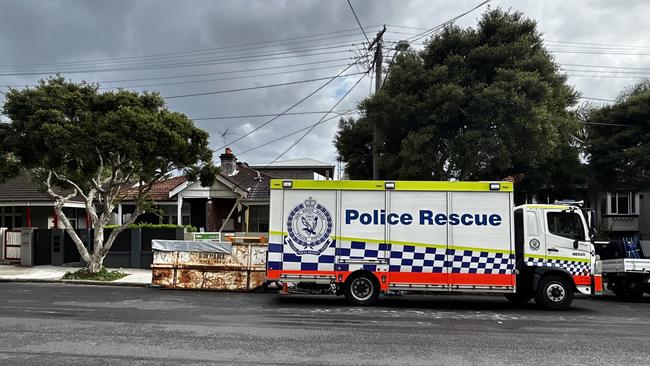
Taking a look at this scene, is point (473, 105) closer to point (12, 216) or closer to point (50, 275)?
point (50, 275)

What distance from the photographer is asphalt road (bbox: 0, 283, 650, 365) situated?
23.7 feet

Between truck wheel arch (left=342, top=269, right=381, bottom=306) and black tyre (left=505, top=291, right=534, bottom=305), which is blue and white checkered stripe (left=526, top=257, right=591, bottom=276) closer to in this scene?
black tyre (left=505, top=291, right=534, bottom=305)

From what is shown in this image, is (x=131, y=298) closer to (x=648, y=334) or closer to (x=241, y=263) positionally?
(x=241, y=263)

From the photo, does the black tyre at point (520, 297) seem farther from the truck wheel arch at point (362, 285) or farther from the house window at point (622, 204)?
the house window at point (622, 204)

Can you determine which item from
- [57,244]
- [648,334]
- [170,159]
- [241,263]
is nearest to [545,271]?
[648,334]

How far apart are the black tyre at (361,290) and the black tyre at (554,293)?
373 cm

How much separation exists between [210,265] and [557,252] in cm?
922

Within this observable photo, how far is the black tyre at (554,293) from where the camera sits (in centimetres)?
1237

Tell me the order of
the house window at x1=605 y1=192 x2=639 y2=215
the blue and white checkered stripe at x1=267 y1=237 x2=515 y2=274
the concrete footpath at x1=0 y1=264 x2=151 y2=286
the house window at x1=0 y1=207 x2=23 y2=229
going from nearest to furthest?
the blue and white checkered stripe at x1=267 y1=237 x2=515 y2=274
the concrete footpath at x1=0 y1=264 x2=151 y2=286
the house window at x1=0 y1=207 x2=23 y2=229
the house window at x1=605 y1=192 x2=639 y2=215

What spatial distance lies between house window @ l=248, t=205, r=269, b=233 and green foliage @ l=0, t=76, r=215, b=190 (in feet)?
34.9

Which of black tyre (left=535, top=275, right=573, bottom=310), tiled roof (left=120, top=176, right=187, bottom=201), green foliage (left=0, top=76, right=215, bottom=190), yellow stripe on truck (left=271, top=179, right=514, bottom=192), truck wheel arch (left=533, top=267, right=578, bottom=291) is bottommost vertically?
black tyre (left=535, top=275, right=573, bottom=310)

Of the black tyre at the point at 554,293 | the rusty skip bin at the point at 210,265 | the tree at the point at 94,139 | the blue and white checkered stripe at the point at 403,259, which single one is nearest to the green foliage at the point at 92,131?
the tree at the point at 94,139

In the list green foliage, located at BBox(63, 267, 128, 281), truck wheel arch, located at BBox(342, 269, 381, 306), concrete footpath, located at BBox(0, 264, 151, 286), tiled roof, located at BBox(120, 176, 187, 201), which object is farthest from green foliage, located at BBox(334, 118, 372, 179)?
truck wheel arch, located at BBox(342, 269, 381, 306)

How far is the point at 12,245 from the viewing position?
22.0 metres
